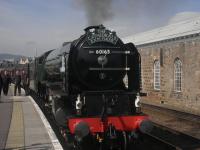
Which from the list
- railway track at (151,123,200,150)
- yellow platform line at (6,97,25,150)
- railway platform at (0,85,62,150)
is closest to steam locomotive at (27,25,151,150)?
railway platform at (0,85,62,150)

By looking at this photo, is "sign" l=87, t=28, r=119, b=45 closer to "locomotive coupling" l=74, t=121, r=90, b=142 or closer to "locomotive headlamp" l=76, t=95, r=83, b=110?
"locomotive headlamp" l=76, t=95, r=83, b=110

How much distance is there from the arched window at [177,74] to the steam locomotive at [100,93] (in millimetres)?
15234

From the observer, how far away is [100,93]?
31.3 ft

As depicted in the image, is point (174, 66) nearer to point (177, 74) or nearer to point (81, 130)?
point (177, 74)

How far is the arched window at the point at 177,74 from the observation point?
2516 centimetres

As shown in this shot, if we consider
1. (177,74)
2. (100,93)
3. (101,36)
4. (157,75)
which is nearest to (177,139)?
(100,93)

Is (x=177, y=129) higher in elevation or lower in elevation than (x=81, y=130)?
lower

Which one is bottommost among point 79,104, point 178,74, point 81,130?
point 81,130

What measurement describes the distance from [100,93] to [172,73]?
17068 millimetres

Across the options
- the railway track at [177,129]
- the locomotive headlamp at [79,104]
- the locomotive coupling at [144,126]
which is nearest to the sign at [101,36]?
the locomotive headlamp at [79,104]

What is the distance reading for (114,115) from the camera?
949 centimetres

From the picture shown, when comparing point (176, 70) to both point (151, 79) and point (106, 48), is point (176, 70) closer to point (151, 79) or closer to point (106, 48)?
point (151, 79)

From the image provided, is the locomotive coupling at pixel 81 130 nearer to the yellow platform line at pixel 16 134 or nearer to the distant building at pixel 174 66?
the yellow platform line at pixel 16 134

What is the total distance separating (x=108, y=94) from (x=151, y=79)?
20.3 metres
